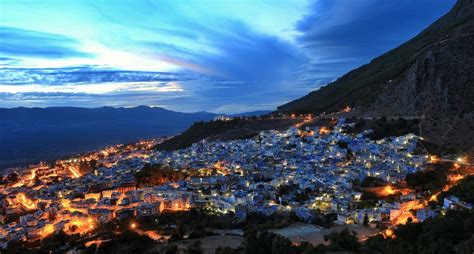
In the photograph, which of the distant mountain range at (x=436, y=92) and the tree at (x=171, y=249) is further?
the distant mountain range at (x=436, y=92)

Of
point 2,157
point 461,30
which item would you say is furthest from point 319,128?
point 2,157

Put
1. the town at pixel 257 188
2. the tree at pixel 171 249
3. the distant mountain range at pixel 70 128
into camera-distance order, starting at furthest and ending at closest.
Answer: the distant mountain range at pixel 70 128, the town at pixel 257 188, the tree at pixel 171 249

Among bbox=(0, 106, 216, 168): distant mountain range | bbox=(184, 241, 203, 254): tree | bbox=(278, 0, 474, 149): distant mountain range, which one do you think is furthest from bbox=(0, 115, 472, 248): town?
bbox=(0, 106, 216, 168): distant mountain range

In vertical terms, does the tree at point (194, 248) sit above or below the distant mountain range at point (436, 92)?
below

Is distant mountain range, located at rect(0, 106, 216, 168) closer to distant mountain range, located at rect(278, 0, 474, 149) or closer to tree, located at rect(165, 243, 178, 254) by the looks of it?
distant mountain range, located at rect(278, 0, 474, 149)

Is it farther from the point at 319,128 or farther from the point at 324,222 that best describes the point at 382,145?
the point at 324,222

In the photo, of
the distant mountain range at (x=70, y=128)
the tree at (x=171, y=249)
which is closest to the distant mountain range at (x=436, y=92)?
the tree at (x=171, y=249)

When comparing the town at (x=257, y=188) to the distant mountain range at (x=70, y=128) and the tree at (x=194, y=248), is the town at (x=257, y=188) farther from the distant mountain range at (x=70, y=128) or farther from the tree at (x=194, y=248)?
Result: the distant mountain range at (x=70, y=128)
